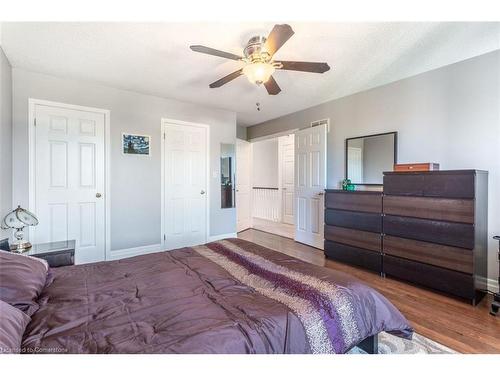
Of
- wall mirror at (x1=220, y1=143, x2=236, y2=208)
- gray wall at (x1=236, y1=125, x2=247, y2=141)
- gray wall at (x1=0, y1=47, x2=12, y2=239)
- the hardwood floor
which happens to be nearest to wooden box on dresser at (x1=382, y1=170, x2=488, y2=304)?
the hardwood floor

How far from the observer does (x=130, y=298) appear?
127 cm

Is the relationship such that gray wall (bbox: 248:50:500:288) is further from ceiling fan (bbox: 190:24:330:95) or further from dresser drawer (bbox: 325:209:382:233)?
ceiling fan (bbox: 190:24:330:95)

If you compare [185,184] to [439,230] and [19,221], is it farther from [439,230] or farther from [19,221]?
[439,230]

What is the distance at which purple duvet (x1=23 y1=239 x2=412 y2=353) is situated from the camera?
937 mm

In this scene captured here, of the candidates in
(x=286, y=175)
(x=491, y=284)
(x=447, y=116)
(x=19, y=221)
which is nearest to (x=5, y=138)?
(x=19, y=221)

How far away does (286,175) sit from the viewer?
21.4ft

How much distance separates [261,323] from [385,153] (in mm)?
3092

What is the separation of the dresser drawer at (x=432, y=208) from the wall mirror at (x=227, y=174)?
2621mm

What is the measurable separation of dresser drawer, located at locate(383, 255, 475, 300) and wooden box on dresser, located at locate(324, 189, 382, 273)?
0.17 m

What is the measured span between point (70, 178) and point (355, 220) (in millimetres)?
3675

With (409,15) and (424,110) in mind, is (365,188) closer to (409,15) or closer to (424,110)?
(424,110)

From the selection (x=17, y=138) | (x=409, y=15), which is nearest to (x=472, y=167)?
(x=409, y=15)

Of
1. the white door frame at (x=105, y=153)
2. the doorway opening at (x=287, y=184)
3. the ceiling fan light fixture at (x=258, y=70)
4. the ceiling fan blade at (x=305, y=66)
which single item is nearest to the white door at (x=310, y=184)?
the doorway opening at (x=287, y=184)

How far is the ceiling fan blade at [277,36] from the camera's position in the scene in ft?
5.40
